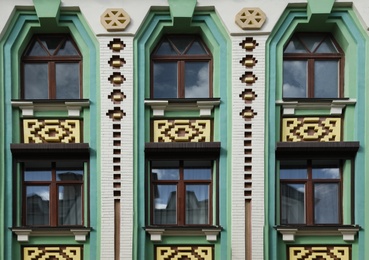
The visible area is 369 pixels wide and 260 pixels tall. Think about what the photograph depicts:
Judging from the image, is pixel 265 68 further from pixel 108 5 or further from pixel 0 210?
pixel 0 210

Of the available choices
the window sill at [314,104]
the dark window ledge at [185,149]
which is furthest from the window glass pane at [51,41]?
the window sill at [314,104]

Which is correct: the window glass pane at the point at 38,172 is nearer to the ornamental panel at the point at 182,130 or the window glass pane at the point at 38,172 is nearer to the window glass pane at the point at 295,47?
the ornamental panel at the point at 182,130

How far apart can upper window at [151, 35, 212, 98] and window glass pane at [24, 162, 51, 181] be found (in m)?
2.76

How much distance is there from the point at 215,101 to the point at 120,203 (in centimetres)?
286

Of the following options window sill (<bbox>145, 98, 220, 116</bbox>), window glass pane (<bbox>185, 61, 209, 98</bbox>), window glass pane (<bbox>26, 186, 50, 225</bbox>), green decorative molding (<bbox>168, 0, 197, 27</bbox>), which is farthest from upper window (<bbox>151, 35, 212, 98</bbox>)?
window glass pane (<bbox>26, 186, 50, 225</bbox>)

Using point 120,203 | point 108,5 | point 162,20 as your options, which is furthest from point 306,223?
point 108,5

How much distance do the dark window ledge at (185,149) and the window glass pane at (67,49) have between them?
2614mm

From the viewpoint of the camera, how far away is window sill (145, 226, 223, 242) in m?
11.7

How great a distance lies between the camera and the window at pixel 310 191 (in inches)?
477

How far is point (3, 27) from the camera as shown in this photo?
1199 cm

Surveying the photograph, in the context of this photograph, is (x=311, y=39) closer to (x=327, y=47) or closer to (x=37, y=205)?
(x=327, y=47)

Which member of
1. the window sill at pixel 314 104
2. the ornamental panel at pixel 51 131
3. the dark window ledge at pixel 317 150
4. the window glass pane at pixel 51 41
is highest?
the window glass pane at pixel 51 41

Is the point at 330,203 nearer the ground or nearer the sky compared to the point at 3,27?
nearer the ground

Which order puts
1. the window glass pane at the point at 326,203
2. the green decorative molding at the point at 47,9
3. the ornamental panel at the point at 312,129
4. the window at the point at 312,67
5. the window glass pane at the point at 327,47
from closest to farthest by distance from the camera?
1. the green decorative molding at the point at 47,9
2. the ornamental panel at the point at 312,129
3. the window glass pane at the point at 326,203
4. the window at the point at 312,67
5. the window glass pane at the point at 327,47
